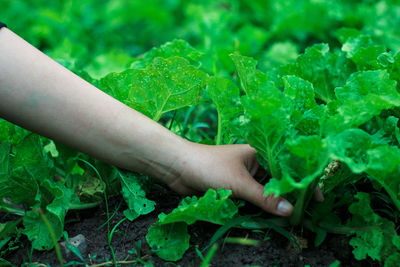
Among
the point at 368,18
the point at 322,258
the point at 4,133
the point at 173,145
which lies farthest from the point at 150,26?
the point at 322,258

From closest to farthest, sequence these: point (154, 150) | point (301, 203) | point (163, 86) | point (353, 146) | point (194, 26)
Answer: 1. point (353, 146)
2. point (301, 203)
3. point (154, 150)
4. point (163, 86)
5. point (194, 26)

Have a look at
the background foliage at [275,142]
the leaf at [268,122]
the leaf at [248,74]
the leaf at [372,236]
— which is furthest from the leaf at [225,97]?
the leaf at [372,236]

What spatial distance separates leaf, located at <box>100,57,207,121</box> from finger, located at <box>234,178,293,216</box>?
1.38 feet

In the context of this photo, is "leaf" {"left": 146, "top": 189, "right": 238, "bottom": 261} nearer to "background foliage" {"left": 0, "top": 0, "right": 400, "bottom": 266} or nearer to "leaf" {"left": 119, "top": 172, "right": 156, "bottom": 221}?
"background foliage" {"left": 0, "top": 0, "right": 400, "bottom": 266}

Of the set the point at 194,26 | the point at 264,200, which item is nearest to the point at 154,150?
the point at 264,200

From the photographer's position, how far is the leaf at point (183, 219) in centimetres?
123

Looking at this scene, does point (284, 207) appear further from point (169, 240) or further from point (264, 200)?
point (169, 240)

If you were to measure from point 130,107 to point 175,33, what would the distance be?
89.9 inches

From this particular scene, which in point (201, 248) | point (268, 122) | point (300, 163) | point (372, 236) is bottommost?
point (201, 248)

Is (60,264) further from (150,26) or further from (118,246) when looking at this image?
(150,26)

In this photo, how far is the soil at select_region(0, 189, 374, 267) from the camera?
129 cm

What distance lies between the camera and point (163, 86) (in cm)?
151

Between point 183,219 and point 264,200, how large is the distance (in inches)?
9.9

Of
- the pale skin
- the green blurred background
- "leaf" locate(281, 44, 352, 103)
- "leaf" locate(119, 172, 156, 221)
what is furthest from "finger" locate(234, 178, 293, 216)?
the green blurred background
